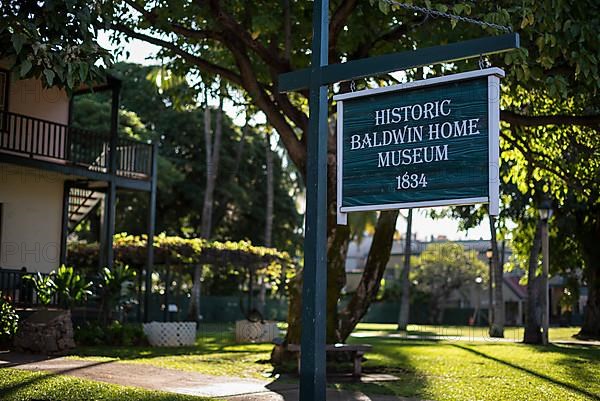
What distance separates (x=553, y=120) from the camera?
1385cm

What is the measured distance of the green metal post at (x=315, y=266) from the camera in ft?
23.5

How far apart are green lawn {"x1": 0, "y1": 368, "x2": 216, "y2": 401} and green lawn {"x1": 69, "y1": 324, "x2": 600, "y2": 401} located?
3.48m

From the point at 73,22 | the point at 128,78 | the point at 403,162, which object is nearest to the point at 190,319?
the point at 128,78

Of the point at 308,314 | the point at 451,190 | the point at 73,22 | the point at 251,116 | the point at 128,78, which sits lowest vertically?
the point at 308,314

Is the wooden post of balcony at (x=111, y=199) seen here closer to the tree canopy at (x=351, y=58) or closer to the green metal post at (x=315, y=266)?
the tree canopy at (x=351, y=58)

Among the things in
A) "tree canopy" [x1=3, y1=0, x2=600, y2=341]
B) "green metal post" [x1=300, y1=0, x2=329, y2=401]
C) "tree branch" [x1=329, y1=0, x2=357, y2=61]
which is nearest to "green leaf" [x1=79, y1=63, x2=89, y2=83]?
"green metal post" [x1=300, y1=0, x2=329, y2=401]

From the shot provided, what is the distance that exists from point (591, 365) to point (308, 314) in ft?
36.7

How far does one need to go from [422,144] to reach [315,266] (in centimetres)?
140

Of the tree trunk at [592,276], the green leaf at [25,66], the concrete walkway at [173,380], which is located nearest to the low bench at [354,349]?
the concrete walkway at [173,380]

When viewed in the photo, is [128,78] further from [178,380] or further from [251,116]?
[178,380]

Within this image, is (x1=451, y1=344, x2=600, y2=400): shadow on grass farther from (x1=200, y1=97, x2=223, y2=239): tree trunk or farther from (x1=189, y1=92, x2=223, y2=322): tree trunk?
(x1=200, y1=97, x2=223, y2=239): tree trunk

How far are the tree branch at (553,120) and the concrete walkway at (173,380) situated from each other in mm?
5398

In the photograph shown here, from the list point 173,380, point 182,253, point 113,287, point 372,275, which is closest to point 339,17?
point 372,275

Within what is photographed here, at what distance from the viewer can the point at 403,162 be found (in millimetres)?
6898
